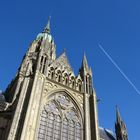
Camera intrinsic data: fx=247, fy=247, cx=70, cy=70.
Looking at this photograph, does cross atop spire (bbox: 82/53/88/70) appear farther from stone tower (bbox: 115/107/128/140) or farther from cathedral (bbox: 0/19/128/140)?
stone tower (bbox: 115/107/128/140)

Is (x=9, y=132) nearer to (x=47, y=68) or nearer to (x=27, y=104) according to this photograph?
(x=27, y=104)

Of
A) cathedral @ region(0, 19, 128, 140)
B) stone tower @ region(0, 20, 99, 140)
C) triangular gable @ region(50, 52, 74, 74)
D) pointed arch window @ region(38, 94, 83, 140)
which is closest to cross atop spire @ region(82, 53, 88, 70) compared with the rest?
cathedral @ region(0, 19, 128, 140)

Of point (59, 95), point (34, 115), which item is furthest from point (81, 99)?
point (34, 115)

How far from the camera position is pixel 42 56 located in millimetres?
30781

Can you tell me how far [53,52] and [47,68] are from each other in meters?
14.1

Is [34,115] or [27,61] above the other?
[27,61]

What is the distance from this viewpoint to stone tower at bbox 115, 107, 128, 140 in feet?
113

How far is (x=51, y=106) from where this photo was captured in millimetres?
26344

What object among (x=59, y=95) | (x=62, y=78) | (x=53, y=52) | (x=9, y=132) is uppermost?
(x=53, y=52)

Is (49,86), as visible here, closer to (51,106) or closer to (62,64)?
(51,106)

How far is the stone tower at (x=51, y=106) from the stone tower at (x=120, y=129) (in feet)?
26.9

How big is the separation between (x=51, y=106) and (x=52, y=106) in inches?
5.1

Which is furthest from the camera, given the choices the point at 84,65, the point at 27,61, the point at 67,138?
the point at 27,61

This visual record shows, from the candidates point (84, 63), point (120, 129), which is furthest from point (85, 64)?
point (120, 129)
